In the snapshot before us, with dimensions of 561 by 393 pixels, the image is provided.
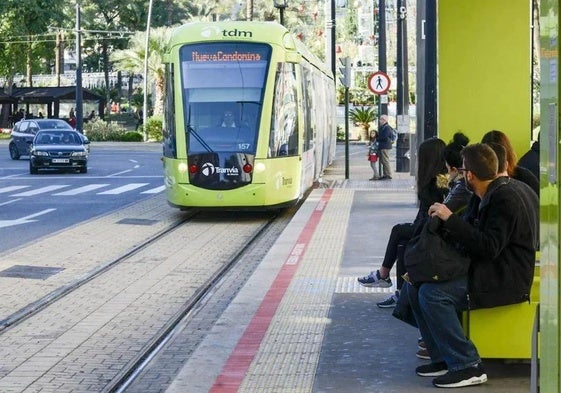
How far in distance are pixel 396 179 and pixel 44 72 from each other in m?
81.7

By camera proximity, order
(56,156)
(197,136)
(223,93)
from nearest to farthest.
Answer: (197,136) < (223,93) < (56,156)

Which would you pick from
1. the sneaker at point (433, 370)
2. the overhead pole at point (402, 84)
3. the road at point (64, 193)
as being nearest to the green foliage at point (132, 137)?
the road at point (64, 193)

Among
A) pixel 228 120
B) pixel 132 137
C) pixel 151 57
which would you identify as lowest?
pixel 132 137

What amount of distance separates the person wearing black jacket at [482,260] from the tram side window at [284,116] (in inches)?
530

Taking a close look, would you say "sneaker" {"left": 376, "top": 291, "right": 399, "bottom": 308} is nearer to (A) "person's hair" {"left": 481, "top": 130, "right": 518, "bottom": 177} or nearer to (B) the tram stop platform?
(B) the tram stop platform

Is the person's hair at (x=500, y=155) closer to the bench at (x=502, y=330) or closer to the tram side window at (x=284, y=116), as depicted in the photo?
the bench at (x=502, y=330)

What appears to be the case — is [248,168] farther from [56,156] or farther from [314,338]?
[56,156]

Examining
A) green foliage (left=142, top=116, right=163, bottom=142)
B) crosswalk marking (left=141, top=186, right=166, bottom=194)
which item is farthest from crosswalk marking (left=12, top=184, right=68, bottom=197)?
green foliage (left=142, top=116, right=163, bottom=142)

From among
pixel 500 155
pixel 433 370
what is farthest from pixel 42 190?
pixel 500 155

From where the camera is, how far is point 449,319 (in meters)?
7.77

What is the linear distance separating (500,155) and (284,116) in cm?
1394

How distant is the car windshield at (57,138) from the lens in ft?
125

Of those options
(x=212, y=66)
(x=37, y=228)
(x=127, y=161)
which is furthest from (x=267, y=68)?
(x=127, y=161)

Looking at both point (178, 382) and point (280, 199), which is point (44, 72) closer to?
point (280, 199)
